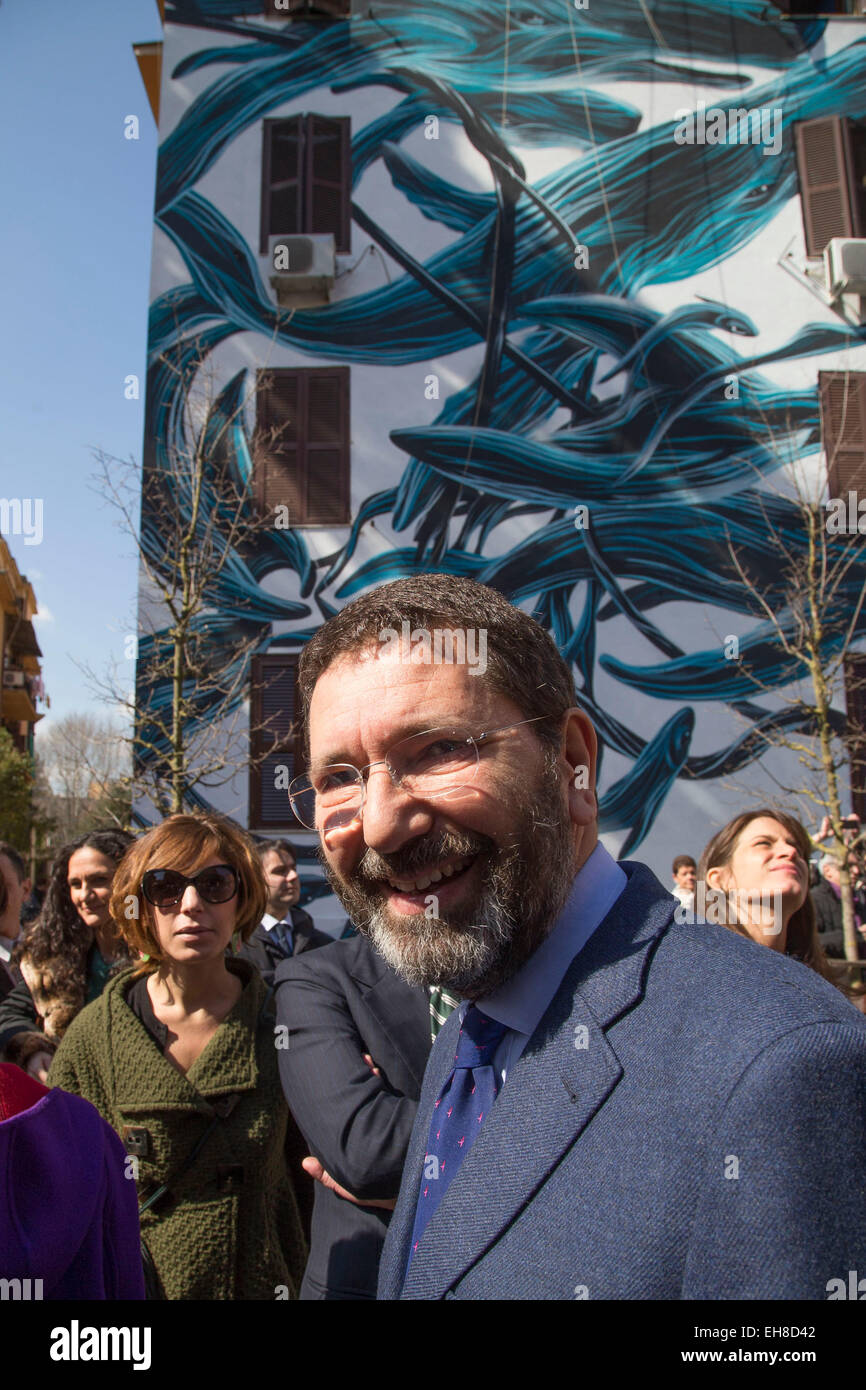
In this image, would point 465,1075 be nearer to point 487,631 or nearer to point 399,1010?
point 487,631

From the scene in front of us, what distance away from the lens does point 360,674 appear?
1.89 meters

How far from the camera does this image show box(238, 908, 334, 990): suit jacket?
17.3 ft

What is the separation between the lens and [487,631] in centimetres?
186

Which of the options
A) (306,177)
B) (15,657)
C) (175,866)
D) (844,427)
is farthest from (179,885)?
(15,657)

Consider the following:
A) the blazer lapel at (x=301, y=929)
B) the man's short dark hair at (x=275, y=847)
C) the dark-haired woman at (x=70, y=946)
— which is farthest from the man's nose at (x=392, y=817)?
the man's short dark hair at (x=275, y=847)

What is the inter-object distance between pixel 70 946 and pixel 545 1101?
3.51 metres

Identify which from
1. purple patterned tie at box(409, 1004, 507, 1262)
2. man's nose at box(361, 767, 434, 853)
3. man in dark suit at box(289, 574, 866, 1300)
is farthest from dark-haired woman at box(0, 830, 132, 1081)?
man's nose at box(361, 767, 434, 853)

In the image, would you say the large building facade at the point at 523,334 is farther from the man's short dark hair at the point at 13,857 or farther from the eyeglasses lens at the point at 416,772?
the eyeglasses lens at the point at 416,772

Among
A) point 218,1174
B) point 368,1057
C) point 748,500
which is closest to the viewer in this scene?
point 368,1057

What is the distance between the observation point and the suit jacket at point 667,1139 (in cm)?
119

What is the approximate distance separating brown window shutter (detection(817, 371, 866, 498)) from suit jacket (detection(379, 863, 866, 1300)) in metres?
14.2
